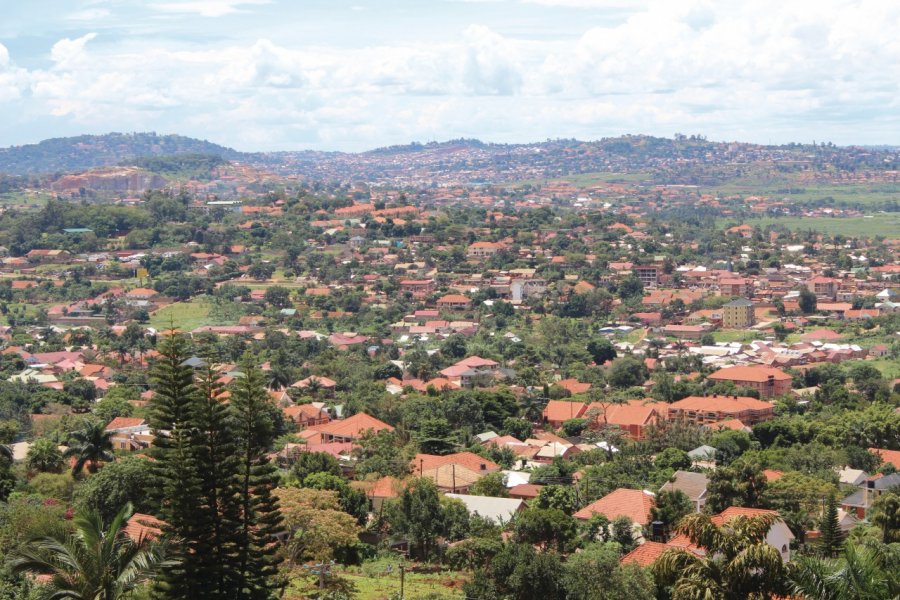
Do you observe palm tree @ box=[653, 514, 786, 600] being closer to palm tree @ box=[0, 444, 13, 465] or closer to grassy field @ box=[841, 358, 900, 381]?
palm tree @ box=[0, 444, 13, 465]

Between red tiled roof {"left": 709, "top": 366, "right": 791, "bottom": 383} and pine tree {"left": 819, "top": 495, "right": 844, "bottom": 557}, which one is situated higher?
pine tree {"left": 819, "top": 495, "right": 844, "bottom": 557}


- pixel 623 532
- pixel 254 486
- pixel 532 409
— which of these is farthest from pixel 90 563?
pixel 532 409

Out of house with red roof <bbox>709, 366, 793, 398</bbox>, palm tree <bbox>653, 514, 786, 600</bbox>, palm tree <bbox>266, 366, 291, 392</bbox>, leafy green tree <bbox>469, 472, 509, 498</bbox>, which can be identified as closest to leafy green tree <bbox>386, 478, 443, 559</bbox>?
leafy green tree <bbox>469, 472, 509, 498</bbox>

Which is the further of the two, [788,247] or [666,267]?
[788,247]

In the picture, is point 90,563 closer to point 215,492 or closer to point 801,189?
point 215,492

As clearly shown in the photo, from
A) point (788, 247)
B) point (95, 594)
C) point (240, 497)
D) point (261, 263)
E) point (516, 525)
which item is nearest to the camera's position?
point (95, 594)

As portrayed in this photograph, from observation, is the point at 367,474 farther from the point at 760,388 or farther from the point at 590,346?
the point at 590,346

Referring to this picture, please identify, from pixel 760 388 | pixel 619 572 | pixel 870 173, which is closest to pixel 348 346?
pixel 760 388
